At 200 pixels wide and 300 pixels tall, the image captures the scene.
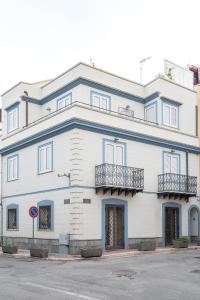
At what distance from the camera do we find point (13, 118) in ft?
99.5

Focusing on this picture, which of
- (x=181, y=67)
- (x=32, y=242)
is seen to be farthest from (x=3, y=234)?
(x=181, y=67)

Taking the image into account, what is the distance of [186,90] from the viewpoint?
1212 inches

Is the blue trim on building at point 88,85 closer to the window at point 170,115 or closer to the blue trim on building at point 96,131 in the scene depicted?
the window at point 170,115

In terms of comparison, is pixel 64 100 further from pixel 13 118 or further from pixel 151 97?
pixel 151 97

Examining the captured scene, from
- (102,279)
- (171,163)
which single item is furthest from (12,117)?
(102,279)

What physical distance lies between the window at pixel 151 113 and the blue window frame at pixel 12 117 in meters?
8.94

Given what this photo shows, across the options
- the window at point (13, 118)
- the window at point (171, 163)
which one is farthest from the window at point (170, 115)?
the window at point (13, 118)

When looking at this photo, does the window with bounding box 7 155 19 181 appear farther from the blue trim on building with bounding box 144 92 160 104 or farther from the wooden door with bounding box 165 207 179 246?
the wooden door with bounding box 165 207 179 246

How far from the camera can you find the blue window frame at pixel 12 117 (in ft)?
97.6

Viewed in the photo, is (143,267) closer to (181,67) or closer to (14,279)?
(14,279)

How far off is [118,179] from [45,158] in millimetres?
4591

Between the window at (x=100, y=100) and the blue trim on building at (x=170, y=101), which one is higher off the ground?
the blue trim on building at (x=170, y=101)

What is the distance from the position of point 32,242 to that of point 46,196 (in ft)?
9.67

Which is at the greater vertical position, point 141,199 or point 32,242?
point 141,199
